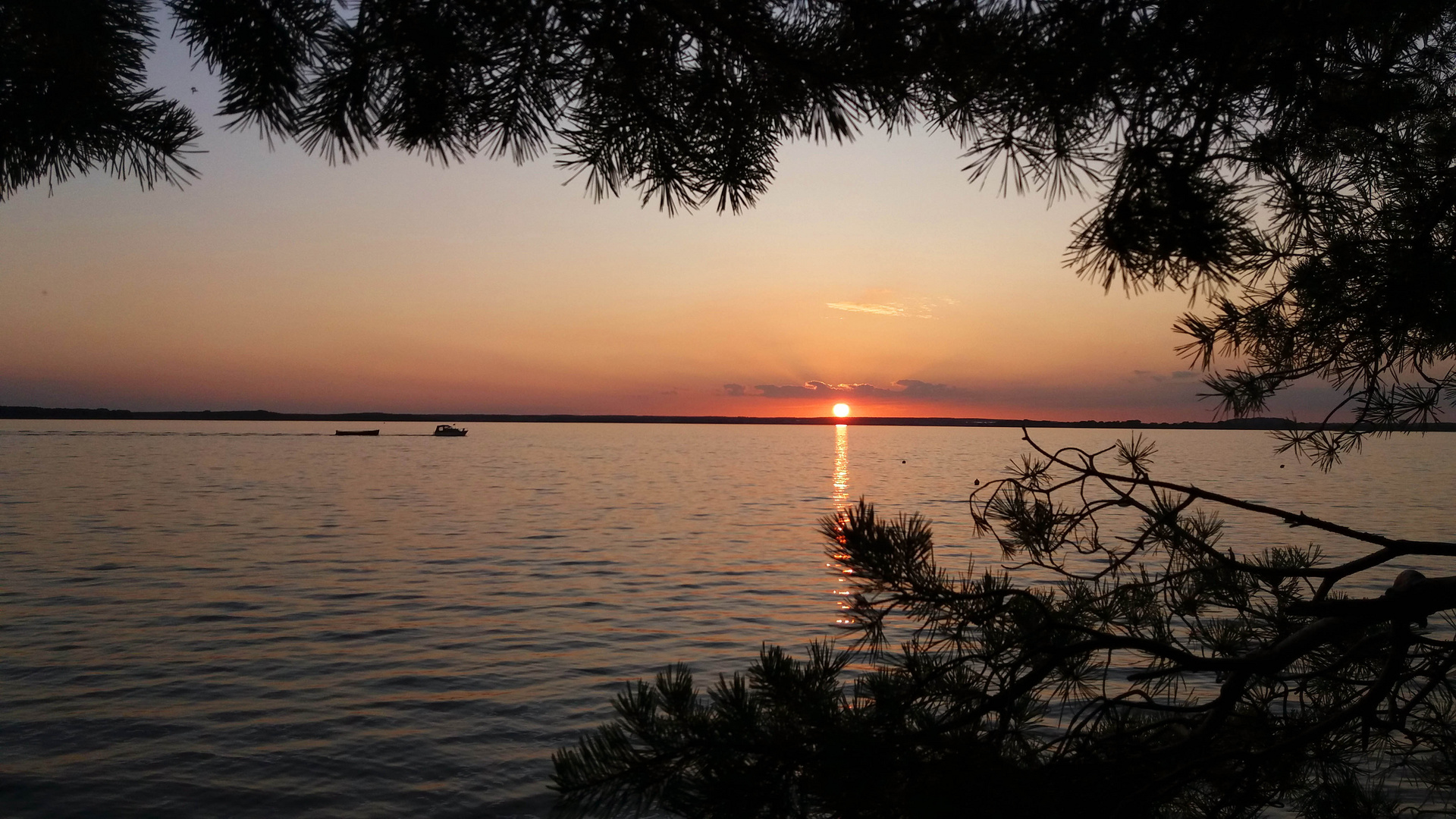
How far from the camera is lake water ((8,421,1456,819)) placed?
684 centimetres

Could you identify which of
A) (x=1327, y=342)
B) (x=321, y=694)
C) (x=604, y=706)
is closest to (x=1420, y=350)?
(x=1327, y=342)

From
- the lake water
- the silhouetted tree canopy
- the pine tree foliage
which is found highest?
the silhouetted tree canopy

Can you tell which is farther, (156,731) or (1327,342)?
(156,731)

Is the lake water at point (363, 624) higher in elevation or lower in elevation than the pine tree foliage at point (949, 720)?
lower

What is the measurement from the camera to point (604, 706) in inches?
330

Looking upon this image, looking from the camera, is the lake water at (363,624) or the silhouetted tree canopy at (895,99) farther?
the lake water at (363,624)

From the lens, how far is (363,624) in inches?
452

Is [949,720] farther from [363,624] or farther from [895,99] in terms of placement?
[363,624]

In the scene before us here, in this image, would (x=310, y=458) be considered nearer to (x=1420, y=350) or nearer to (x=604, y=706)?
(x=604, y=706)

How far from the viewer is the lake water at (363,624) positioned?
6844 millimetres

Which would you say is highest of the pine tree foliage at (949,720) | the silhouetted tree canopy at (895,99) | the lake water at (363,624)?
the silhouetted tree canopy at (895,99)

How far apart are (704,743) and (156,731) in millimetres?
7310

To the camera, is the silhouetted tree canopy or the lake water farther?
the lake water

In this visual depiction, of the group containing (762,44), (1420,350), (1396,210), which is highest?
(762,44)
